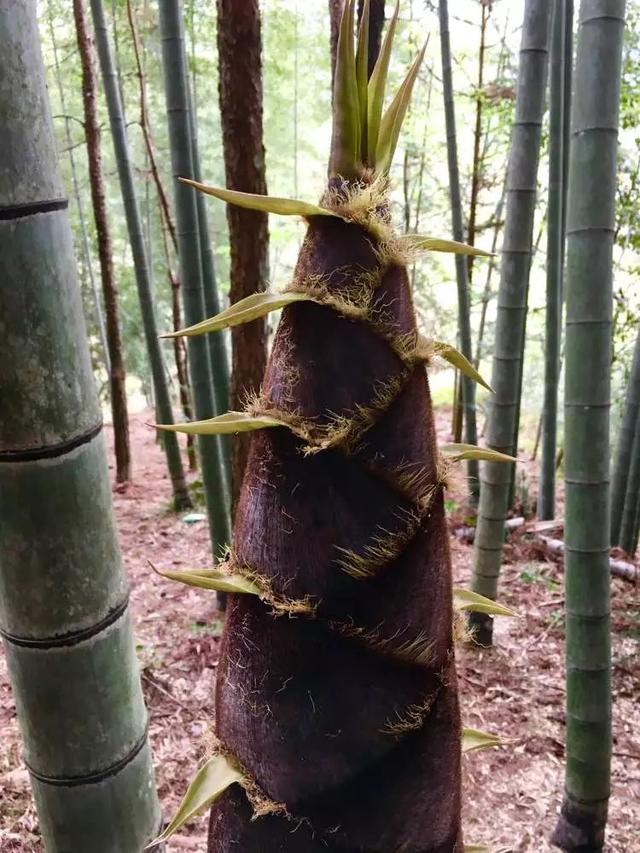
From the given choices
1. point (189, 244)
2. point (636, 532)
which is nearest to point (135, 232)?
point (189, 244)

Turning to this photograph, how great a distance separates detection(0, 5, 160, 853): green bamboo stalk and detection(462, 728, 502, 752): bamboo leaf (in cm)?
52

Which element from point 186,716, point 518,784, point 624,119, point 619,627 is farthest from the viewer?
point 624,119

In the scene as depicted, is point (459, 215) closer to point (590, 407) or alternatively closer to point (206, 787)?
point (590, 407)

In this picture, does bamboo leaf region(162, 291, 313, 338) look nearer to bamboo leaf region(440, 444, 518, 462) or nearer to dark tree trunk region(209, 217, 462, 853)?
dark tree trunk region(209, 217, 462, 853)

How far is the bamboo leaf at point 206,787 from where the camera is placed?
67 centimetres

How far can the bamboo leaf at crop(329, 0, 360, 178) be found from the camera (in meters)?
0.62

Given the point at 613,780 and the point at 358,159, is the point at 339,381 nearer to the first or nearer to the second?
the point at 358,159

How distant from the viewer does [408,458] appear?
0.72 meters

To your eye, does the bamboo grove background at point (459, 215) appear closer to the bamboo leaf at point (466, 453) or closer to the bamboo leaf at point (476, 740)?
the bamboo leaf at point (466, 453)

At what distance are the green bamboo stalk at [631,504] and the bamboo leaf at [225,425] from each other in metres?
5.60

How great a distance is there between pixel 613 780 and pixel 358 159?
3.59m

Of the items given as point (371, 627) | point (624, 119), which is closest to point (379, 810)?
point (371, 627)

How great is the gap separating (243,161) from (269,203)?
3.26 meters

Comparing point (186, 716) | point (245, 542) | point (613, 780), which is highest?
point (245, 542)
